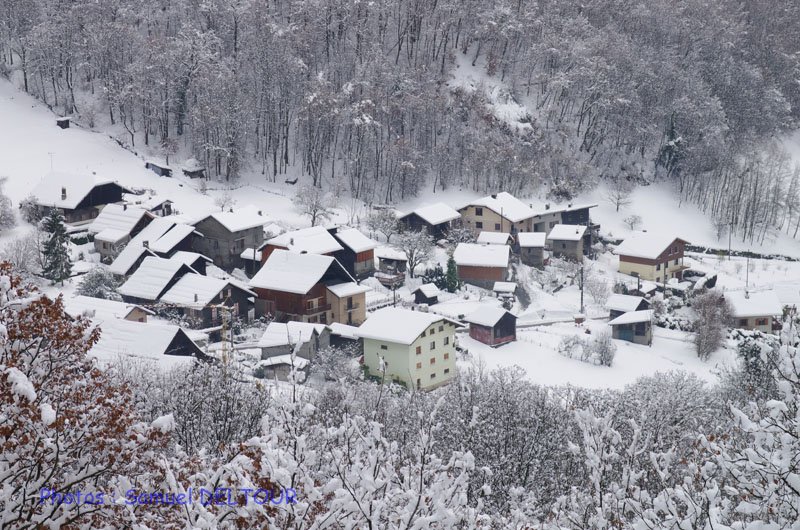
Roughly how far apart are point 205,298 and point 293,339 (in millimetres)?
5868

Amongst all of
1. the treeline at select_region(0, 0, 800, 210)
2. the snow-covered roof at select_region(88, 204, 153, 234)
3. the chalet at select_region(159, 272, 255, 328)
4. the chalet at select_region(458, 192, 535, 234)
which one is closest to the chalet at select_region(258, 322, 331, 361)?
the chalet at select_region(159, 272, 255, 328)

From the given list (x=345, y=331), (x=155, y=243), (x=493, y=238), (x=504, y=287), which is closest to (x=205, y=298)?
(x=345, y=331)

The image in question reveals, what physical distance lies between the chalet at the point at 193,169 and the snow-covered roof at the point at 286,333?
24.6 metres

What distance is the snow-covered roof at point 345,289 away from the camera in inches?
1585

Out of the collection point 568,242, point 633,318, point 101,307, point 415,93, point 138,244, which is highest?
point 415,93

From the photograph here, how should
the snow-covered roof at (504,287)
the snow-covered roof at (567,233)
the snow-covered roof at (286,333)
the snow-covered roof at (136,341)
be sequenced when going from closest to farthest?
1. the snow-covered roof at (136,341)
2. the snow-covered roof at (286,333)
3. the snow-covered roof at (504,287)
4. the snow-covered roof at (567,233)

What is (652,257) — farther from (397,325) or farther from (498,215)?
(397,325)

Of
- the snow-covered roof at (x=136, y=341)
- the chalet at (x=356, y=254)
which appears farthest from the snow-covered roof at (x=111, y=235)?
the snow-covered roof at (x=136, y=341)

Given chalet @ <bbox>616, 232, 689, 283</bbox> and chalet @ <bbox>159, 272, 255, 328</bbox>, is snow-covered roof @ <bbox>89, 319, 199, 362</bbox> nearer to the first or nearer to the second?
chalet @ <bbox>159, 272, 255, 328</bbox>

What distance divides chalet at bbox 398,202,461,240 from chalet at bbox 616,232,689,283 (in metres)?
10.9

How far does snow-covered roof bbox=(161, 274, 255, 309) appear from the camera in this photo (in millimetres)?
38000

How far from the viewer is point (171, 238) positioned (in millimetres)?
43688

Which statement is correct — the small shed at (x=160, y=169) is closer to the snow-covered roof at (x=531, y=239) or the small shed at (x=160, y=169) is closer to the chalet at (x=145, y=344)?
the snow-covered roof at (x=531, y=239)

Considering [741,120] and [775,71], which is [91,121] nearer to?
[741,120]
